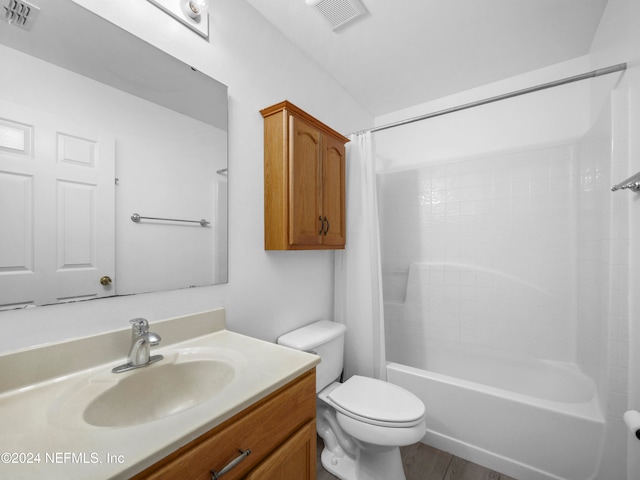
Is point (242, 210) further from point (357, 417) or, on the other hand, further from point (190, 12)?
point (357, 417)

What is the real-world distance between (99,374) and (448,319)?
2.21m

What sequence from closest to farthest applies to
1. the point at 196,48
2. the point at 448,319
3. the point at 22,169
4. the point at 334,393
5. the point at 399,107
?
the point at 22,169 → the point at 196,48 → the point at 334,393 → the point at 448,319 → the point at 399,107

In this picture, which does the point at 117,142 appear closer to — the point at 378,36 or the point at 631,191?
the point at 378,36

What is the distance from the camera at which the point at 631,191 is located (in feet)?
4.13

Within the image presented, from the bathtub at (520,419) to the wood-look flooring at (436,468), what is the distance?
38 millimetres

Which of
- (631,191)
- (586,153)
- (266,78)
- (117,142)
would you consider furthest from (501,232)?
(117,142)

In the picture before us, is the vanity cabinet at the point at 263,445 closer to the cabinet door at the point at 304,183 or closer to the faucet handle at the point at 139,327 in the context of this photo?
the faucet handle at the point at 139,327

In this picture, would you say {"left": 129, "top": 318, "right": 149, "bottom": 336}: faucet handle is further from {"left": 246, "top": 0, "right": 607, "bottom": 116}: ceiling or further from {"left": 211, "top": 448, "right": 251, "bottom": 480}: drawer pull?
{"left": 246, "top": 0, "right": 607, "bottom": 116}: ceiling

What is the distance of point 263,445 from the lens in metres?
0.78

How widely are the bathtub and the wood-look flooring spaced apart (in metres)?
0.04

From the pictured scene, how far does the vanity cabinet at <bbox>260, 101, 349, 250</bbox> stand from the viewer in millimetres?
1444

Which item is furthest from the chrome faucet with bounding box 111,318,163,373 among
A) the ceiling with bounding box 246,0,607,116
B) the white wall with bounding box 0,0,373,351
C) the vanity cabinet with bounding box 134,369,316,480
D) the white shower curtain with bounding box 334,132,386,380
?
the ceiling with bounding box 246,0,607,116

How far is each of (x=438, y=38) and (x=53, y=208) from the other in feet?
6.79

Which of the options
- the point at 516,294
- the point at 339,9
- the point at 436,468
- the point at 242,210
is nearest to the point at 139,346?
the point at 242,210
